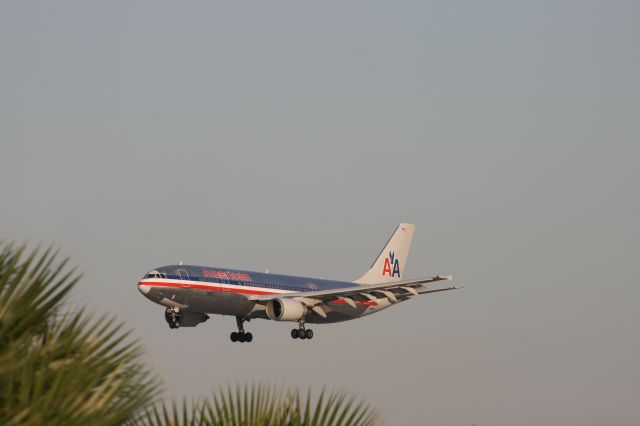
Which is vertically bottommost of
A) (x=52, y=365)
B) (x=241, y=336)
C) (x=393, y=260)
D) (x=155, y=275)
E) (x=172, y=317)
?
(x=52, y=365)

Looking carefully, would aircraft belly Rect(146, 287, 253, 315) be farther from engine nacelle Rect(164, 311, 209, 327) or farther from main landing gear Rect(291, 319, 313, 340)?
main landing gear Rect(291, 319, 313, 340)

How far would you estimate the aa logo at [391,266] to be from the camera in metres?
71.8

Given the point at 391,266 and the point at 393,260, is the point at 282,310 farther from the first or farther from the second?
the point at 393,260

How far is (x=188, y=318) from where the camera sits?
186ft

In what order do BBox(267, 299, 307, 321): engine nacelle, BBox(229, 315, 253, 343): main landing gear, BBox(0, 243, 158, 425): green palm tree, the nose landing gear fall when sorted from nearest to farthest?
BBox(0, 243, 158, 425): green palm tree, the nose landing gear, BBox(267, 299, 307, 321): engine nacelle, BBox(229, 315, 253, 343): main landing gear

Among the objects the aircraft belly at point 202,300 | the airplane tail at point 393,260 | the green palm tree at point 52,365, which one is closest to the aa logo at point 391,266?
the airplane tail at point 393,260

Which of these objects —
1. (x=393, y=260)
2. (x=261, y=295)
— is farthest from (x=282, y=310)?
(x=393, y=260)

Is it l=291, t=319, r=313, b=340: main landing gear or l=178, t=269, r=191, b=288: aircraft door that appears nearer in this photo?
l=178, t=269, r=191, b=288: aircraft door

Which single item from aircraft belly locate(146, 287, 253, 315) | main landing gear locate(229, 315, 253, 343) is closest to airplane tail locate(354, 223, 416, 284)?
main landing gear locate(229, 315, 253, 343)

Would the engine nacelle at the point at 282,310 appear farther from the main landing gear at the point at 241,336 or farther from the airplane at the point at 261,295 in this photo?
the main landing gear at the point at 241,336

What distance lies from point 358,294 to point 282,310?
185 inches

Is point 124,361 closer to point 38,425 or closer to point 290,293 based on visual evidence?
point 38,425

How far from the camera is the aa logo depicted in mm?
71750

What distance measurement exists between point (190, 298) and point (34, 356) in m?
44.5
